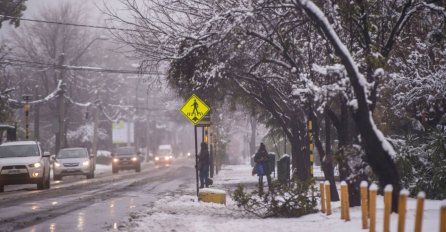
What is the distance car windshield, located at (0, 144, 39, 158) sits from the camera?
23.9 meters

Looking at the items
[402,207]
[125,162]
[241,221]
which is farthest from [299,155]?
[125,162]

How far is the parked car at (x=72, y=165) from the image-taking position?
31.9 metres

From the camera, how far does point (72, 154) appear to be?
3294cm

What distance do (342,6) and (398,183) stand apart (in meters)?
3.66

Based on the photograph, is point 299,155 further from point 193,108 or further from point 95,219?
point 95,219

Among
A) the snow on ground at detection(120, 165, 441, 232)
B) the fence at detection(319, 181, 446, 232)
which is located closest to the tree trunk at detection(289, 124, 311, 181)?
the snow on ground at detection(120, 165, 441, 232)

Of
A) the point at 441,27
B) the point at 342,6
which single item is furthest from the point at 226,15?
the point at 441,27

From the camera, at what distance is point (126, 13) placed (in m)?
18.6

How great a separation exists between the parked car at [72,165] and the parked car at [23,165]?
24.0 ft

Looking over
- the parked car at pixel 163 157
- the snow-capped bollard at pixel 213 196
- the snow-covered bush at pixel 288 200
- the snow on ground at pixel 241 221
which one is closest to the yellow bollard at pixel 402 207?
the snow on ground at pixel 241 221

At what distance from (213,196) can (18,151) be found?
10913 mm

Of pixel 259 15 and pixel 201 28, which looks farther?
pixel 201 28

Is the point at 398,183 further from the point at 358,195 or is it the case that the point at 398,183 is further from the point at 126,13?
the point at 126,13

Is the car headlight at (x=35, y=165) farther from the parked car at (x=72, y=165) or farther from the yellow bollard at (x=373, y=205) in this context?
the yellow bollard at (x=373, y=205)
